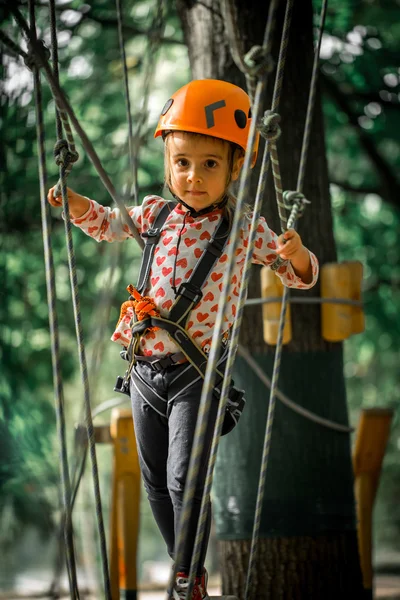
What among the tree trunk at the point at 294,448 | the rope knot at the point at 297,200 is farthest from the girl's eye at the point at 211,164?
the tree trunk at the point at 294,448

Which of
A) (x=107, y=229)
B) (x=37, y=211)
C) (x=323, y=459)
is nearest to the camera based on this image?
(x=107, y=229)

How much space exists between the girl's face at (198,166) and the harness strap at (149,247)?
0.12m

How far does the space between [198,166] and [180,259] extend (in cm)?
25

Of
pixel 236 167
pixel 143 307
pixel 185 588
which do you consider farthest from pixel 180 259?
pixel 185 588

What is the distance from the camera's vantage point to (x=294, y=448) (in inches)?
125

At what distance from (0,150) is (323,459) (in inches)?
122

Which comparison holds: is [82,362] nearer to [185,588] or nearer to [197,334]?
[197,334]

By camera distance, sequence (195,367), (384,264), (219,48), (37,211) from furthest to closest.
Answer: (384,264) → (37,211) → (219,48) → (195,367)

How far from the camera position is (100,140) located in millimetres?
6121

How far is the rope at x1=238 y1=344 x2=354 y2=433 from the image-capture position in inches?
124

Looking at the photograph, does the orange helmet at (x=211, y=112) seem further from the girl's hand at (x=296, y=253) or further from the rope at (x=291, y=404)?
the rope at (x=291, y=404)

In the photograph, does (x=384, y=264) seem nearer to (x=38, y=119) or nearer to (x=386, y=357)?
(x=386, y=357)

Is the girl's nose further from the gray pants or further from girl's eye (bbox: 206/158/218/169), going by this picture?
the gray pants

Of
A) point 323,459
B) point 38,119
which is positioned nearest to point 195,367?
point 38,119
